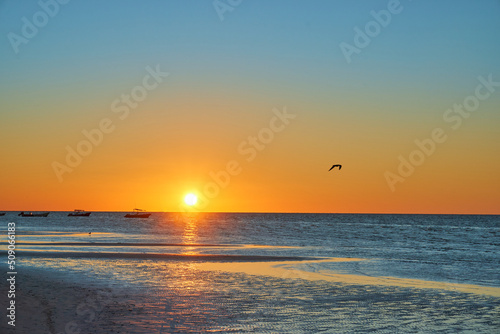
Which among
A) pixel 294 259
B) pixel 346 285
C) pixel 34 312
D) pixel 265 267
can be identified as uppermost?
pixel 294 259

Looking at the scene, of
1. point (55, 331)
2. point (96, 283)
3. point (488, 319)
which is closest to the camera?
point (55, 331)

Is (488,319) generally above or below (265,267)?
below

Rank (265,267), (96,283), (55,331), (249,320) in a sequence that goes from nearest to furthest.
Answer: (55,331) < (249,320) < (96,283) < (265,267)

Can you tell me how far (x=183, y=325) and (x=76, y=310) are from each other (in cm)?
458

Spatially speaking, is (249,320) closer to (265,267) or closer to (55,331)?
(55,331)

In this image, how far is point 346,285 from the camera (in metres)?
28.7

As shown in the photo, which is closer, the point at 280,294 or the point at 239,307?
the point at 239,307

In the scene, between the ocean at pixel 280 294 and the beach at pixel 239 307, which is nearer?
the beach at pixel 239 307

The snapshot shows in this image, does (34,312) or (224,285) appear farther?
(224,285)

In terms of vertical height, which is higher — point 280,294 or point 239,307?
point 280,294

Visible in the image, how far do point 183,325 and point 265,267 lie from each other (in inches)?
784

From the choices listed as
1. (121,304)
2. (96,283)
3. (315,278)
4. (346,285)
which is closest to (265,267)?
(315,278)

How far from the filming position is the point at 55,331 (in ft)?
53.4

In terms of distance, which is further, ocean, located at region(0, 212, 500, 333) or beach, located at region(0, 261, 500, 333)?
ocean, located at region(0, 212, 500, 333)
